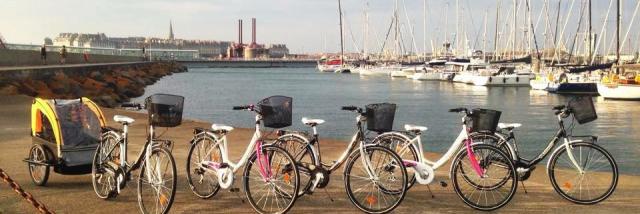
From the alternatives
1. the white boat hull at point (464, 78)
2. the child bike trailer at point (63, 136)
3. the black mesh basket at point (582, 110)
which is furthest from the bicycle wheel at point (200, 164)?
the white boat hull at point (464, 78)

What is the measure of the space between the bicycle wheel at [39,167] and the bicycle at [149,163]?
33.0 inches

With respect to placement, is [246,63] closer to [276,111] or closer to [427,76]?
[427,76]

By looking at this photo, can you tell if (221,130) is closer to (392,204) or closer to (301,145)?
(301,145)

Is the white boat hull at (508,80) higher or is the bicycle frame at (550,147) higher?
the bicycle frame at (550,147)

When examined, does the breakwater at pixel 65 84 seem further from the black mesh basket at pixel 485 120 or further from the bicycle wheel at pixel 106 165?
the black mesh basket at pixel 485 120

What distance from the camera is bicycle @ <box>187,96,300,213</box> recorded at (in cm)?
582

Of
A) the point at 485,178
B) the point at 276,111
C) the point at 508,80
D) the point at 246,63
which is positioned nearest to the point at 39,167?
the point at 276,111

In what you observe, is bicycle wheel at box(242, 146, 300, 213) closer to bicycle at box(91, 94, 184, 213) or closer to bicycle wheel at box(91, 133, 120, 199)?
bicycle at box(91, 94, 184, 213)

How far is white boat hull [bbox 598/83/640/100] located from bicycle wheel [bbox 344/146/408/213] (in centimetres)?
4075

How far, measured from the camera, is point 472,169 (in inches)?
246

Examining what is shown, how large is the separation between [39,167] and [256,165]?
309 centimetres

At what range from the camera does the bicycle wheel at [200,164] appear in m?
6.55

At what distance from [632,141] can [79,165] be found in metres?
19.8

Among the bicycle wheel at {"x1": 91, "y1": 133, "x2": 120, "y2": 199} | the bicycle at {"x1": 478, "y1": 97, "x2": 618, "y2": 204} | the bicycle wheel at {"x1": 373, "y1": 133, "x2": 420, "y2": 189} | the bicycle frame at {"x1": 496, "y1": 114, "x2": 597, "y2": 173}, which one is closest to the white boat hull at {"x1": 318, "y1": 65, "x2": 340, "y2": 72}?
the bicycle at {"x1": 478, "y1": 97, "x2": 618, "y2": 204}
